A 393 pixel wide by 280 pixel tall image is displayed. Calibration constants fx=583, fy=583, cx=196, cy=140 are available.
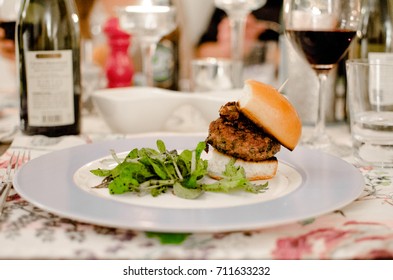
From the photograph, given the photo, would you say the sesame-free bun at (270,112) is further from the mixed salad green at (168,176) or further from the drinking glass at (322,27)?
the drinking glass at (322,27)

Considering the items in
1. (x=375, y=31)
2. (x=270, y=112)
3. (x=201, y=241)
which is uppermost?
(x=375, y=31)

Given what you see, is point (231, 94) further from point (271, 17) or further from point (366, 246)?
point (271, 17)

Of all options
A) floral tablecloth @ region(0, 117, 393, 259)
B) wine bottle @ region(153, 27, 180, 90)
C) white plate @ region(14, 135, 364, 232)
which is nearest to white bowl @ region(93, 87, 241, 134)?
white plate @ region(14, 135, 364, 232)

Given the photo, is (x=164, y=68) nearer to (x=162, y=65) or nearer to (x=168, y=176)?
(x=162, y=65)

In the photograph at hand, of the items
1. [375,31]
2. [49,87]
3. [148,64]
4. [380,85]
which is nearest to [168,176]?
[380,85]
